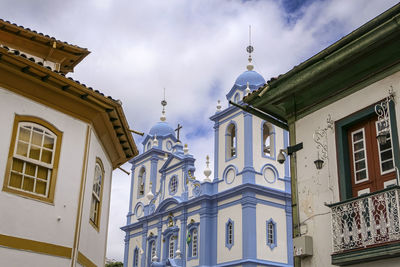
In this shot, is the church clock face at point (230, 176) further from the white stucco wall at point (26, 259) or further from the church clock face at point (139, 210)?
the white stucco wall at point (26, 259)

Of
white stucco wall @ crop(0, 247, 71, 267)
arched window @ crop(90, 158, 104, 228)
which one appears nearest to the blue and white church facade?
arched window @ crop(90, 158, 104, 228)

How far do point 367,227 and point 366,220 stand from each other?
5.1 inches

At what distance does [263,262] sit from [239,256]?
1.32 meters

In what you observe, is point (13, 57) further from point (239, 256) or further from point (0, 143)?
point (239, 256)

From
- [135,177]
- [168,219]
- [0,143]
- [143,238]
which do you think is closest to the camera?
[0,143]

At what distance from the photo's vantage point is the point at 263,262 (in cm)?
2777

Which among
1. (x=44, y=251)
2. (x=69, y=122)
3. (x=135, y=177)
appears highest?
(x=135, y=177)

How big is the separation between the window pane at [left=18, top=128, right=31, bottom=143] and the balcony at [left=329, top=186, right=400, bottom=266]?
18.6ft

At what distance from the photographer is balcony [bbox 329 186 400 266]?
778cm

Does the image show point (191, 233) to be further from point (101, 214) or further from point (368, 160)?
point (368, 160)

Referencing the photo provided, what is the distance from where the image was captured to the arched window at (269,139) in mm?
31156

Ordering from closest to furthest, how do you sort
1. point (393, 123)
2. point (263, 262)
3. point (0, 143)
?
point (393, 123), point (0, 143), point (263, 262)

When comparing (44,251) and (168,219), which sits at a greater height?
(168,219)

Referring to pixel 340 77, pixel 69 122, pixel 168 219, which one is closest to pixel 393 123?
pixel 340 77
